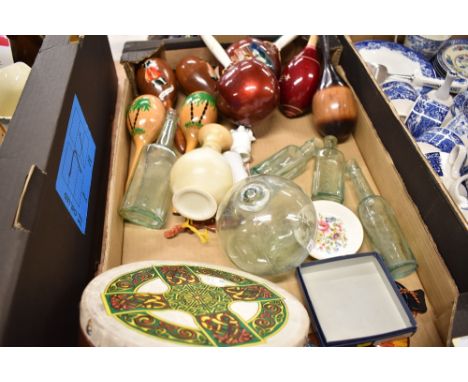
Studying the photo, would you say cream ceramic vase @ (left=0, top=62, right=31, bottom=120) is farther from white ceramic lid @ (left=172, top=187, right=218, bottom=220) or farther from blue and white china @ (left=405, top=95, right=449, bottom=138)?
blue and white china @ (left=405, top=95, right=449, bottom=138)

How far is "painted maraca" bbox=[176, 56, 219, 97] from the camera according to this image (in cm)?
88

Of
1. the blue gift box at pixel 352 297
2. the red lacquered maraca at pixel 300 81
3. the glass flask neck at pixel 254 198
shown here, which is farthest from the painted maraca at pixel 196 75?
the blue gift box at pixel 352 297

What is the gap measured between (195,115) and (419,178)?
1.41ft

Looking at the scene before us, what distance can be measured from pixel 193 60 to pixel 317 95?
11.3 inches

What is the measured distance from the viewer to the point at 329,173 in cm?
78

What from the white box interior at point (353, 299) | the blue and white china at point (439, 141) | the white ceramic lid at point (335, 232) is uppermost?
the blue and white china at point (439, 141)

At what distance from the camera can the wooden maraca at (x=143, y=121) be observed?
78 centimetres

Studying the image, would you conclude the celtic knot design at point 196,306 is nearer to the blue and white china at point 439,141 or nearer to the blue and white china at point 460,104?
the blue and white china at point 439,141

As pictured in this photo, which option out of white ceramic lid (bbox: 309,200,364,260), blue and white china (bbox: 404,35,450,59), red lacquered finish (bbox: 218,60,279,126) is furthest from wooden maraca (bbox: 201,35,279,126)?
blue and white china (bbox: 404,35,450,59)

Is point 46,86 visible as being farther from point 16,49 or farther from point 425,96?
point 425,96

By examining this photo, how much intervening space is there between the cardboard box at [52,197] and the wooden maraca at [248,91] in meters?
0.25

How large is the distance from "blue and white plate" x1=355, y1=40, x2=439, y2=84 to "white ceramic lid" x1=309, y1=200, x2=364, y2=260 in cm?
44

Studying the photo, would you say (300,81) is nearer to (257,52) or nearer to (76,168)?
(257,52)

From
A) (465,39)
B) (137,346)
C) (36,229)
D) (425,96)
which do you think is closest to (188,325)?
(137,346)
